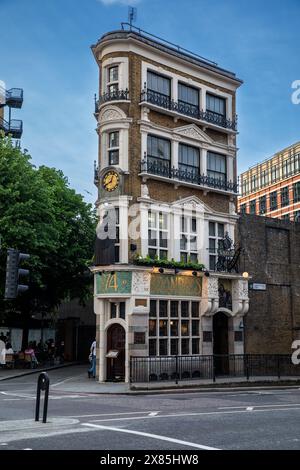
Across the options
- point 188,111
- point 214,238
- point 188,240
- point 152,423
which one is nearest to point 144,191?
point 188,240

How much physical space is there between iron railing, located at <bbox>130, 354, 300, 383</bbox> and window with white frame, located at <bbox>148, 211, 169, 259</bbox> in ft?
16.0

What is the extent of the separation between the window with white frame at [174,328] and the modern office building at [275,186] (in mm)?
49203

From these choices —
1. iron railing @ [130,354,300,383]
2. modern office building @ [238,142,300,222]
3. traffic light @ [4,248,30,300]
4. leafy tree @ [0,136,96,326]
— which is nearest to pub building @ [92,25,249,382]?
iron railing @ [130,354,300,383]

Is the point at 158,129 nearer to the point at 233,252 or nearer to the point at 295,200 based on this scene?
the point at 233,252

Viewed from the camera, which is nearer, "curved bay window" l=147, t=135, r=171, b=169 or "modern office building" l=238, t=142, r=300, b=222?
"curved bay window" l=147, t=135, r=171, b=169

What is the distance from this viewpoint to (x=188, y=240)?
1098 inches

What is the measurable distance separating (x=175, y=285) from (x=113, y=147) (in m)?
7.08

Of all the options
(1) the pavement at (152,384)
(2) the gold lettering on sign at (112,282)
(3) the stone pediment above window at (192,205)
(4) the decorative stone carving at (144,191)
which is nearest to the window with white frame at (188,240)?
(3) the stone pediment above window at (192,205)

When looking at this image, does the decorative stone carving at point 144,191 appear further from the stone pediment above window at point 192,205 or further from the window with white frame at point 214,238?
the window with white frame at point 214,238

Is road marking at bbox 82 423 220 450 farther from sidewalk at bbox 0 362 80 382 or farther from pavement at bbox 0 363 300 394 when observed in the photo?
sidewalk at bbox 0 362 80 382

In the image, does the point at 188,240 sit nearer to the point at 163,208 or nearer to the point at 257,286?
the point at 163,208

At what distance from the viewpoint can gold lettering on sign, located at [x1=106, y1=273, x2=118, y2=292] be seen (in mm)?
24516

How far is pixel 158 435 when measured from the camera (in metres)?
10.4

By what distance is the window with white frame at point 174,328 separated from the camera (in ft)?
83.5
